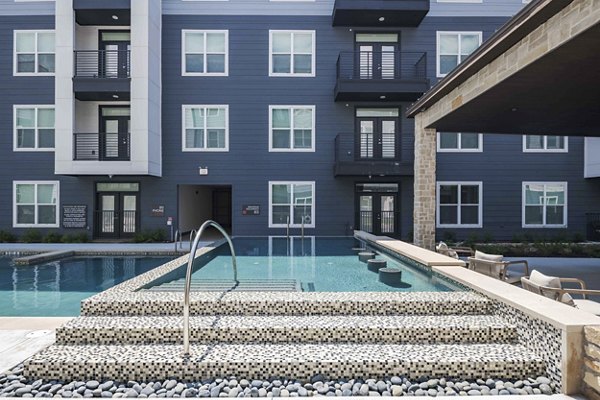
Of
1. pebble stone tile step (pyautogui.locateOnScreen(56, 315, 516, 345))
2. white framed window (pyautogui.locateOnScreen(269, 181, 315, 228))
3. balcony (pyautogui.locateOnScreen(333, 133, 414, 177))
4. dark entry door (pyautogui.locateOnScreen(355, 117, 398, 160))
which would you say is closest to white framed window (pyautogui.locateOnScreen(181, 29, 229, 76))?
white framed window (pyautogui.locateOnScreen(269, 181, 315, 228))

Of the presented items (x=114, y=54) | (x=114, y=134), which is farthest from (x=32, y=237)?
(x=114, y=54)

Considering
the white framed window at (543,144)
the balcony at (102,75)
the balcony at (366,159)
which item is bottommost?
the balcony at (366,159)

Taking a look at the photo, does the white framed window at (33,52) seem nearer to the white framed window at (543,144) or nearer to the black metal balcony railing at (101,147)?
the black metal balcony railing at (101,147)

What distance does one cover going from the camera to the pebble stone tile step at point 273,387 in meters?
3.38

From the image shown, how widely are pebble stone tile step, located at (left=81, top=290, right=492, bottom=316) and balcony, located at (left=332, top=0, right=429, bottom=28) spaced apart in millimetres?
12648

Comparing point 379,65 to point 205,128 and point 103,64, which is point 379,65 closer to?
point 205,128

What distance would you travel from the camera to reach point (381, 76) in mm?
15023

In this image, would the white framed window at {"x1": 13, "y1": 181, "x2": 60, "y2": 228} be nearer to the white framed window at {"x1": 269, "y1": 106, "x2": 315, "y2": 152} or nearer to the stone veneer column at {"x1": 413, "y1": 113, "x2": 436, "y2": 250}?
the white framed window at {"x1": 269, "y1": 106, "x2": 315, "y2": 152}

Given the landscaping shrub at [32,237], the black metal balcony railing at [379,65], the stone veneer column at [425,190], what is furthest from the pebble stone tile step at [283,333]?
the landscaping shrub at [32,237]

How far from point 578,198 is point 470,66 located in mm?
12400

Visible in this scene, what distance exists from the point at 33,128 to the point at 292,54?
36.3 ft

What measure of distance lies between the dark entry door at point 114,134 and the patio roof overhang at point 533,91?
1126 cm

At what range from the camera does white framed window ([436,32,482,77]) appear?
50.8ft

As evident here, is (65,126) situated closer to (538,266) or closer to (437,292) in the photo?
(437,292)
